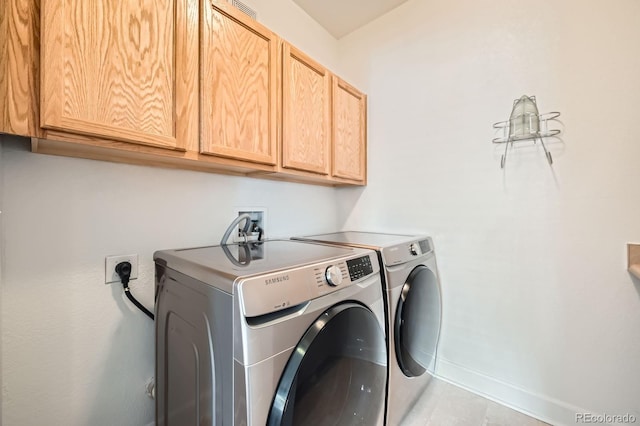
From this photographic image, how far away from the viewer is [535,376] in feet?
4.56

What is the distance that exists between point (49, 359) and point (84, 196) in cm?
60

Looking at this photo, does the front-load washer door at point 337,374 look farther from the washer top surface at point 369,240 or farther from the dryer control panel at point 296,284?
the washer top surface at point 369,240

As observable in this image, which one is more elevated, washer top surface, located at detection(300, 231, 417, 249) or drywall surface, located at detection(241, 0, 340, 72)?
drywall surface, located at detection(241, 0, 340, 72)

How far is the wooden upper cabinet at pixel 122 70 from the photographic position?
72 cm

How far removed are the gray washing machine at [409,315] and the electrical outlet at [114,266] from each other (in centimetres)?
93

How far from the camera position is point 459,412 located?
141cm

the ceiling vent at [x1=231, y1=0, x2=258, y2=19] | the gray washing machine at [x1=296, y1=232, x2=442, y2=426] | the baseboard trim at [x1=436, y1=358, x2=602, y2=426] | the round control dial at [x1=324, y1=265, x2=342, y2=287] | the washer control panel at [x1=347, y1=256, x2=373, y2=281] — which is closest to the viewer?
the round control dial at [x1=324, y1=265, x2=342, y2=287]

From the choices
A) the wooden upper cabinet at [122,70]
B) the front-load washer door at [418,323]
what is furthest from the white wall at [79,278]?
the front-load washer door at [418,323]

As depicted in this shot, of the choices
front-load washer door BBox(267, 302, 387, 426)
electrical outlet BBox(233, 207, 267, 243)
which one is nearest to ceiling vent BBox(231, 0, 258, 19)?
electrical outlet BBox(233, 207, 267, 243)

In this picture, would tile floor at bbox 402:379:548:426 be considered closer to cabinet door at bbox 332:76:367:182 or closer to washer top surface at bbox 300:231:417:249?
washer top surface at bbox 300:231:417:249

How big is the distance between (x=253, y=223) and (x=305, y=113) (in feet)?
2.39

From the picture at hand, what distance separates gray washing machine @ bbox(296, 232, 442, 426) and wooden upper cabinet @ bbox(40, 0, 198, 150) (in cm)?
95

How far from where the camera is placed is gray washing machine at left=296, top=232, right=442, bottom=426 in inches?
46.5

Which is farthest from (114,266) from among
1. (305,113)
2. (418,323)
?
(418,323)
